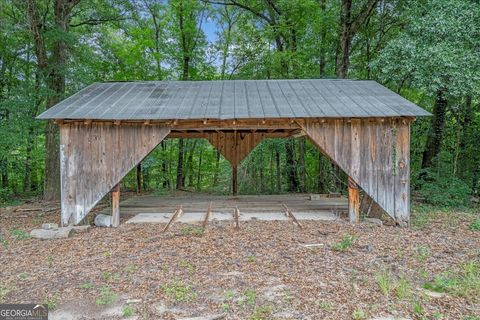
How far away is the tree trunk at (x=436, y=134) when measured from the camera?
1070 centimetres

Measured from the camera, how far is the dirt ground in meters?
3.18

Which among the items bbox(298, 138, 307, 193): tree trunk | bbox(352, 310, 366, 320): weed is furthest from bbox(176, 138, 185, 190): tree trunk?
bbox(352, 310, 366, 320): weed

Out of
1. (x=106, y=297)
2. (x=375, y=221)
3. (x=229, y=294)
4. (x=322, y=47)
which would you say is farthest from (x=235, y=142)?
(x=106, y=297)

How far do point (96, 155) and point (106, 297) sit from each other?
367 centimetres

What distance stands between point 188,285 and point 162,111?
3.81 metres

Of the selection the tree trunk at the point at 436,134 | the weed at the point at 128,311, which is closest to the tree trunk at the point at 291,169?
the tree trunk at the point at 436,134

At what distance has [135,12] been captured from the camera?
12273 mm

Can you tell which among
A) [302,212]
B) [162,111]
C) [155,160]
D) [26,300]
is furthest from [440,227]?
[155,160]

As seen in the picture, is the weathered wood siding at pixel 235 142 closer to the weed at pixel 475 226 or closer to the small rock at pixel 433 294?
the weed at pixel 475 226

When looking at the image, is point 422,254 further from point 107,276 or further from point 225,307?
point 107,276

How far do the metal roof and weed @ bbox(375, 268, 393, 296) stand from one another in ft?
10.1

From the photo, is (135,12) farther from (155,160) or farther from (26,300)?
(26,300)

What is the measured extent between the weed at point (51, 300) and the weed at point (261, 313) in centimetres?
203

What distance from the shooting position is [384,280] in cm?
364
